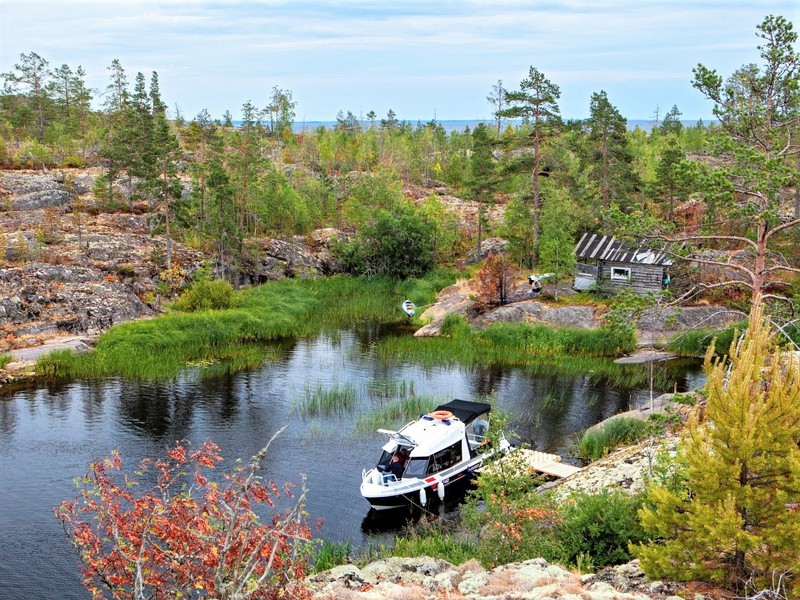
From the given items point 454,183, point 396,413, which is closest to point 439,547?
point 396,413

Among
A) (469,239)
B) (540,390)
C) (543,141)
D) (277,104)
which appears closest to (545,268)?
(543,141)

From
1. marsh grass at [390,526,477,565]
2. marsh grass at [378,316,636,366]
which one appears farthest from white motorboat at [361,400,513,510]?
marsh grass at [378,316,636,366]

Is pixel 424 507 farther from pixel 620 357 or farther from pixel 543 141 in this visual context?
pixel 543 141

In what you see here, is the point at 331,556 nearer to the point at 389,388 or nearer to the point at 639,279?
the point at 389,388

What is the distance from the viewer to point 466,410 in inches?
1009

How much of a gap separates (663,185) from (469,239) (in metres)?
19.4

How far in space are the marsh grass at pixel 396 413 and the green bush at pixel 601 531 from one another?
12.8 metres

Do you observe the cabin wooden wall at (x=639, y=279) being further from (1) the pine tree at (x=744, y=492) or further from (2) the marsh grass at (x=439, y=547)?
(1) the pine tree at (x=744, y=492)

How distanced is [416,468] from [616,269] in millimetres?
26616

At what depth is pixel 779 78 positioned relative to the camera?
18.8 m

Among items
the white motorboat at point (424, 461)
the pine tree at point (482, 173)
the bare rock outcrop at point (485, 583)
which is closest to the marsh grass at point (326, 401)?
the white motorboat at point (424, 461)

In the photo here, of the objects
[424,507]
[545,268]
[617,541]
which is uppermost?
[545,268]

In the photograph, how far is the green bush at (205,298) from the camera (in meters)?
43.8

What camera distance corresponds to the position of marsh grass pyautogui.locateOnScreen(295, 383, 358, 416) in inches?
1190
